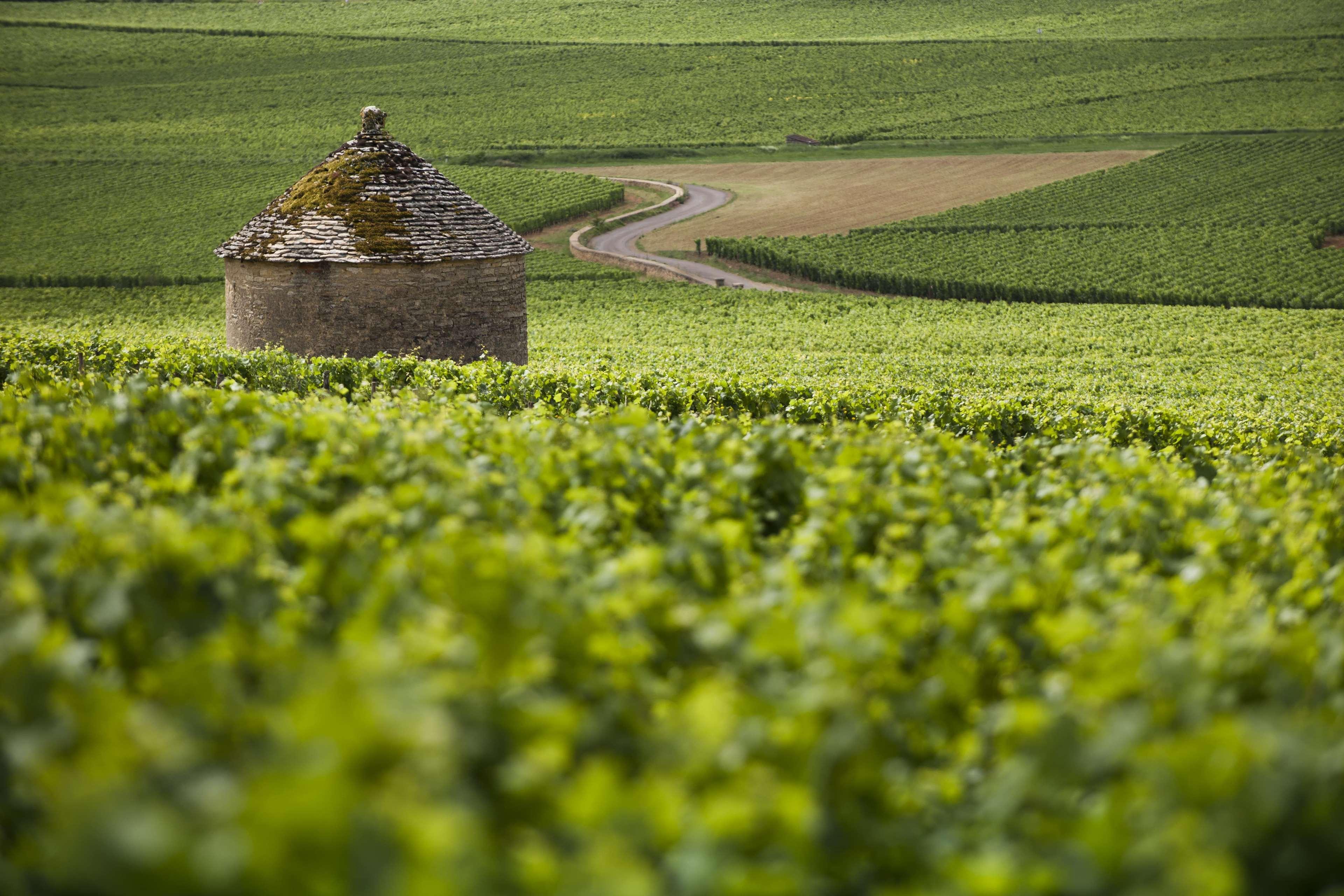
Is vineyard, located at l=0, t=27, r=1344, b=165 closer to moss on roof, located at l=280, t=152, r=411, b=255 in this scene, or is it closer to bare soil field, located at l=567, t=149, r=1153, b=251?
bare soil field, located at l=567, t=149, r=1153, b=251

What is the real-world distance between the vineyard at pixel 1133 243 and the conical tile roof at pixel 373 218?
42.1 metres

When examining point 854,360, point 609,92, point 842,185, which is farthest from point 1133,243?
point 609,92

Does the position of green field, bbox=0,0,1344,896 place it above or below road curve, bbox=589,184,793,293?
below

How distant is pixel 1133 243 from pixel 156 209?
6498 centimetres

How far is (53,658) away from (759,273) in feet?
205

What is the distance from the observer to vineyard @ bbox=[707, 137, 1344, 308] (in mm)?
54250

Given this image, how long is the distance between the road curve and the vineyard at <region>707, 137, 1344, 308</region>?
10.2 feet

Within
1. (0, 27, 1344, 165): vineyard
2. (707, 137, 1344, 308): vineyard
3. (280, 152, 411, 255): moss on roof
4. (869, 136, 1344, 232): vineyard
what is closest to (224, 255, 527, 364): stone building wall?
(280, 152, 411, 255): moss on roof

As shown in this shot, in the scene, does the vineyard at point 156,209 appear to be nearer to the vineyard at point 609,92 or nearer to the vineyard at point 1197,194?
the vineyard at point 609,92

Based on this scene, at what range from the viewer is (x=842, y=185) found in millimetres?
80500

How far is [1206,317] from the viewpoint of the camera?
47.1 m

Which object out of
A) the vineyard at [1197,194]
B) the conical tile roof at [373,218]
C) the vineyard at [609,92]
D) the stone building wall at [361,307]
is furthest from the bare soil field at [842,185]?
the stone building wall at [361,307]

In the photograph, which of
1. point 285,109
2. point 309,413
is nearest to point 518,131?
point 285,109

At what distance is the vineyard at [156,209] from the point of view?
191 ft
